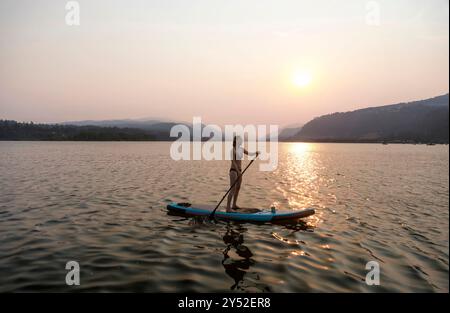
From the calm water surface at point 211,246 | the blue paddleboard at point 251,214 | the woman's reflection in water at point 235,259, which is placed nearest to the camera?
the calm water surface at point 211,246

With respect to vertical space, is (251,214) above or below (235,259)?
above

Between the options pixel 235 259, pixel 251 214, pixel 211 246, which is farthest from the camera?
pixel 251 214

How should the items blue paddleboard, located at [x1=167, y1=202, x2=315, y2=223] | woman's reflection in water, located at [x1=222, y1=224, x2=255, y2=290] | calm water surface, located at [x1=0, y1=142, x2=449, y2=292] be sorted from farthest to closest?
blue paddleboard, located at [x1=167, y1=202, x2=315, y2=223] < woman's reflection in water, located at [x1=222, y1=224, x2=255, y2=290] < calm water surface, located at [x1=0, y1=142, x2=449, y2=292]

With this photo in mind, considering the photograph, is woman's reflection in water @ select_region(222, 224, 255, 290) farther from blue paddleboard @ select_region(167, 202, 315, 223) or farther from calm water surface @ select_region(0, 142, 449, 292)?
blue paddleboard @ select_region(167, 202, 315, 223)

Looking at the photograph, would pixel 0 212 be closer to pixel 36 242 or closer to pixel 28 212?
pixel 28 212

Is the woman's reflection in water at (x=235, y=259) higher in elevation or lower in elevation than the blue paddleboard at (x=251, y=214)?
lower

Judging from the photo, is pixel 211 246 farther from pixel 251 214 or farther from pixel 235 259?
pixel 251 214

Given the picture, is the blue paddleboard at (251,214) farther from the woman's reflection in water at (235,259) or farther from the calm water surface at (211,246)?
the woman's reflection in water at (235,259)

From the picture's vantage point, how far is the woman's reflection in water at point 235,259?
8.38m

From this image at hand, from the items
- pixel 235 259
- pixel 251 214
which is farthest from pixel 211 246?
pixel 251 214

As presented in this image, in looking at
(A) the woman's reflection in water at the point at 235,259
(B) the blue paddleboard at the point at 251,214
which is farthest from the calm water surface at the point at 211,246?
(B) the blue paddleboard at the point at 251,214

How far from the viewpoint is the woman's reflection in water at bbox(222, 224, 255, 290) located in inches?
330

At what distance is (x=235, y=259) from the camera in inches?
372

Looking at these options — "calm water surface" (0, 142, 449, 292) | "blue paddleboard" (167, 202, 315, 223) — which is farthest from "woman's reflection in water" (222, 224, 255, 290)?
"blue paddleboard" (167, 202, 315, 223)
